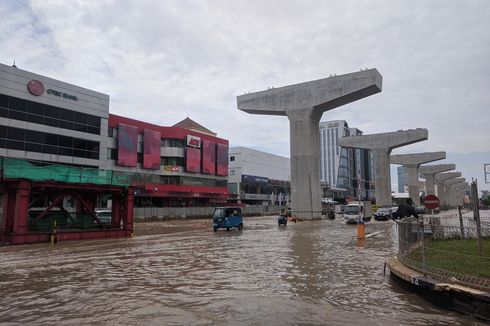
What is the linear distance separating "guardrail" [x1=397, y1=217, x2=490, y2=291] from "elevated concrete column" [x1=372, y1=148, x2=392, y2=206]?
2409 inches

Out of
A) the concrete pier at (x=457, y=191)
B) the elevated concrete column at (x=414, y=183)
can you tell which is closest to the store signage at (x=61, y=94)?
the elevated concrete column at (x=414, y=183)

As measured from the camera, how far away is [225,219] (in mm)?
33219

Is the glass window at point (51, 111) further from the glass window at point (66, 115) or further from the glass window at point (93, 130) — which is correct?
the glass window at point (93, 130)

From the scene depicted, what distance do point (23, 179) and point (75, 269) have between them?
11.3 metres

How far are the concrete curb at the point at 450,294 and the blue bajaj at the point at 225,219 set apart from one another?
2420cm

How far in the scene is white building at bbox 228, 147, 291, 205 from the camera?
9488cm

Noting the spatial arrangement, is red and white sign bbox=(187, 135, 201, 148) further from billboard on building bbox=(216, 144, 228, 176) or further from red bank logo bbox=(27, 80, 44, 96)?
red bank logo bbox=(27, 80, 44, 96)

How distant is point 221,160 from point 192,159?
921 centimetres

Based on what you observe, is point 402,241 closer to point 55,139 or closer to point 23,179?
point 23,179

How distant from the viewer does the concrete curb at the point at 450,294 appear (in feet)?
23.2

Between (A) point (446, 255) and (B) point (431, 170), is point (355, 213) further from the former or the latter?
(B) point (431, 170)

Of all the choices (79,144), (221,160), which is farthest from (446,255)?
(221,160)

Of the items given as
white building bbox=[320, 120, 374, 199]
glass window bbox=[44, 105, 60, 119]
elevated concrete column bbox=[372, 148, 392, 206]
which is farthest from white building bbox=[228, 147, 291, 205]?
glass window bbox=[44, 105, 60, 119]

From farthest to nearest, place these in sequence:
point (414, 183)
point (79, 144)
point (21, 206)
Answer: point (414, 183), point (79, 144), point (21, 206)
